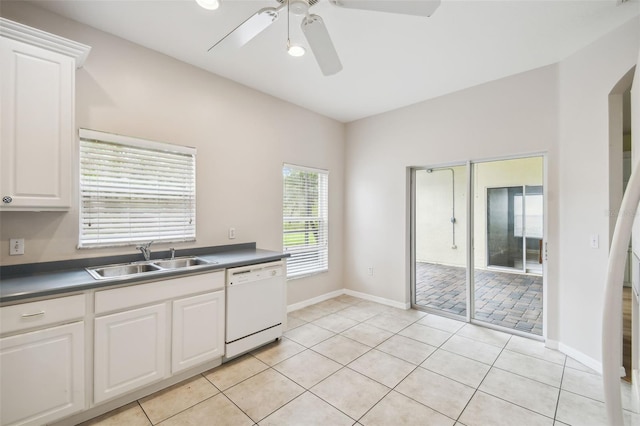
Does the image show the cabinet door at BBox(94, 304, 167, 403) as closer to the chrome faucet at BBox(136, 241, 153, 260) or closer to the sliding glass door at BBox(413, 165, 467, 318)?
the chrome faucet at BBox(136, 241, 153, 260)

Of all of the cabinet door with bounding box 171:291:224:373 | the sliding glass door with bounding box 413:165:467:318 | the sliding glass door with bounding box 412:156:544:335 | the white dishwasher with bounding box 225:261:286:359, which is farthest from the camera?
the sliding glass door with bounding box 413:165:467:318

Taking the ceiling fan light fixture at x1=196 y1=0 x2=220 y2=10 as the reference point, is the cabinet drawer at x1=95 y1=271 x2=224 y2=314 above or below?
below

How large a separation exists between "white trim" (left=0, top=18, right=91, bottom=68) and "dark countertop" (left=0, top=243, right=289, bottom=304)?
161 cm

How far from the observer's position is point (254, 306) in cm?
296

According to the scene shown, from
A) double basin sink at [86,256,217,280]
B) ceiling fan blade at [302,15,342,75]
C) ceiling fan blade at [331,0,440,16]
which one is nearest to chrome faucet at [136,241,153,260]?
double basin sink at [86,256,217,280]

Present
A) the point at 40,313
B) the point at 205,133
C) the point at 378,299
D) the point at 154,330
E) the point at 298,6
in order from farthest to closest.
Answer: the point at 378,299 < the point at 205,133 < the point at 154,330 < the point at 40,313 < the point at 298,6

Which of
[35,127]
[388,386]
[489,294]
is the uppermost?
[35,127]

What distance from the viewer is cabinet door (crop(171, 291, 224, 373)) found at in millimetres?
2414

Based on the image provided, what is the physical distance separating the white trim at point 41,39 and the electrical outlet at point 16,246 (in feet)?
4.64

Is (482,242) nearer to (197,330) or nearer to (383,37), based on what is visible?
(383,37)

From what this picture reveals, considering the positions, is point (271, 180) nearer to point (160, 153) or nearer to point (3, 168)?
point (160, 153)

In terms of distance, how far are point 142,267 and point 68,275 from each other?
1.85ft

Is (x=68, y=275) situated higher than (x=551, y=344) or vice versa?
(x=68, y=275)

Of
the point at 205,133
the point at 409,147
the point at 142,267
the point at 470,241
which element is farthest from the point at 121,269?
the point at 470,241
